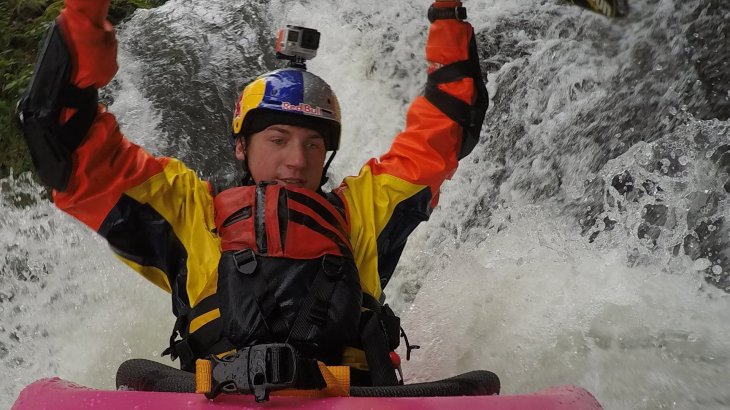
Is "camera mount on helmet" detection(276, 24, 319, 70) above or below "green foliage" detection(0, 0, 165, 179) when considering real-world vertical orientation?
above

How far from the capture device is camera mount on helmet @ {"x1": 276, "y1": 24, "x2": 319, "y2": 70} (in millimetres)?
2908

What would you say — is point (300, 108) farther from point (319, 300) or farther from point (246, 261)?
point (319, 300)

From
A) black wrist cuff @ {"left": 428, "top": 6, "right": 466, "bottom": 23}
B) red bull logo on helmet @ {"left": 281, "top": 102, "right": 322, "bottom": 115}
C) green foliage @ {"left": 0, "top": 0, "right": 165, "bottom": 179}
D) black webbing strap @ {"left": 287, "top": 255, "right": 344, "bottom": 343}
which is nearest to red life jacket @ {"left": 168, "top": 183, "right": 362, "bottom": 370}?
black webbing strap @ {"left": 287, "top": 255, "right": 344, "bottom": 343}

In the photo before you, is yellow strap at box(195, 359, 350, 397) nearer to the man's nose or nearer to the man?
the man

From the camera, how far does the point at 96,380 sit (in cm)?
397

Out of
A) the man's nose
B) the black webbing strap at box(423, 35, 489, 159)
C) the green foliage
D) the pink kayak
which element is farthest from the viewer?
the green foliage

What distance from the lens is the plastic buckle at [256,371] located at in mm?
1953

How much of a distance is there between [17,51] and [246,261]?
18.4 feet

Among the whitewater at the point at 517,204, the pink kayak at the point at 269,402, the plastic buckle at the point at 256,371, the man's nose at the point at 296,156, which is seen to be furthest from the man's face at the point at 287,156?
the whitewater at the point at 517,204

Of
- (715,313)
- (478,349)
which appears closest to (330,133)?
(478,349)

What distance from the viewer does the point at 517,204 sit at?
432 cm

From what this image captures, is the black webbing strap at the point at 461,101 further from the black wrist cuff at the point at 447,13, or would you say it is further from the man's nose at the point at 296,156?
the man's nose at the point at 296,156

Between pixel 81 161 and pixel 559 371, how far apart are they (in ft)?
6.61

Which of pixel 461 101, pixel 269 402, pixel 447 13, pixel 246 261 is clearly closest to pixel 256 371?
pixel 269 402
